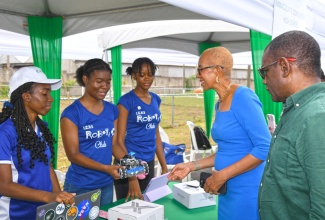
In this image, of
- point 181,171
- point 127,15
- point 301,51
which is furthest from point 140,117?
point 301,51

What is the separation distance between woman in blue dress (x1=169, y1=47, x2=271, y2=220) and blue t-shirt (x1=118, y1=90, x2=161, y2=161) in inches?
43.2

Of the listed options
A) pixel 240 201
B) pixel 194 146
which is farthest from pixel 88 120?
pixel 194 146

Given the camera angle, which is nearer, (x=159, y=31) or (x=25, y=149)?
(x=25, y=149)

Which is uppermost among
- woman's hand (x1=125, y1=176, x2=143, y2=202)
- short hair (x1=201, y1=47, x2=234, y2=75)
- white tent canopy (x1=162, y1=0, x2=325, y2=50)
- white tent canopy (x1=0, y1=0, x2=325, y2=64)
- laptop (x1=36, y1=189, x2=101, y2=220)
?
white tent canopy (x1=0, y1=0, x2=325, y2=64)

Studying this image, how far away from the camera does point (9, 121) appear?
173 cm

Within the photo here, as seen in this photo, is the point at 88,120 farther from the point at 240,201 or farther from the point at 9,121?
the point at 240,201

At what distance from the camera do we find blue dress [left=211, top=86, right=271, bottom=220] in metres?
1.64

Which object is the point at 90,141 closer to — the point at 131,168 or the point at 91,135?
the point at 91,135

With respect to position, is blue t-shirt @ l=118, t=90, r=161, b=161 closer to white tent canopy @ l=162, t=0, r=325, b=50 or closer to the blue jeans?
the blue jeans

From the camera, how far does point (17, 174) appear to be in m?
1.71

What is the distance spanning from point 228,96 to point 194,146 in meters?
4.16

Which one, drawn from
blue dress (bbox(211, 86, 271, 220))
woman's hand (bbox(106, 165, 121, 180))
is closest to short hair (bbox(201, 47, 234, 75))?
blue dress (bbox(211, 86, 271, 220))

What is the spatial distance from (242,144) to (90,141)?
43.4 inches

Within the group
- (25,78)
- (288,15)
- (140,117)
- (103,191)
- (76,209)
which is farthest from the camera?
(140,117)
